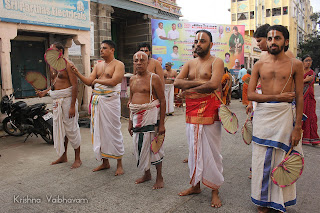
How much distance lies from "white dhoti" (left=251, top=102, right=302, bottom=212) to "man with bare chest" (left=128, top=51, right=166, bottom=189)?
4.05ft

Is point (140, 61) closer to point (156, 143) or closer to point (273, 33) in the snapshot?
point (156, 143)

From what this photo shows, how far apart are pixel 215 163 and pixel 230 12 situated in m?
47.8

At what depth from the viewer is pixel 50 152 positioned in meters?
5.34

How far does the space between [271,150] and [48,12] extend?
7.06 metres

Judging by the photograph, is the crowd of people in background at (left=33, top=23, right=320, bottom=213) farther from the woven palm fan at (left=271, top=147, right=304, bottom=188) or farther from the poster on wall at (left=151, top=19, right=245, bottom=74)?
the poster on wall at (left=151, top=19, right=245, bottom=74)

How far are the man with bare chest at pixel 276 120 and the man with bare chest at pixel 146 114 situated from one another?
1215 millimetres

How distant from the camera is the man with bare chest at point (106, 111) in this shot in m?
4.14

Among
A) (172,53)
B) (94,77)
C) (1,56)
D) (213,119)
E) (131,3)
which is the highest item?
(131,3)

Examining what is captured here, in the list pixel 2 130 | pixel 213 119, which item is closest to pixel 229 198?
pixel 213 119

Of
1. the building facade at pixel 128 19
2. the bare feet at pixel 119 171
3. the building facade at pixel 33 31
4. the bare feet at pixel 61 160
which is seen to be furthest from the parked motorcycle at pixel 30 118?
the building facade at pixel 128 19

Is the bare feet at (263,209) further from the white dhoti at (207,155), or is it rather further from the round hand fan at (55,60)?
the round hand fan at (55,60)

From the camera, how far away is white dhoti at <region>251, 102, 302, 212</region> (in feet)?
8.89

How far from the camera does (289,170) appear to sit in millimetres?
2643

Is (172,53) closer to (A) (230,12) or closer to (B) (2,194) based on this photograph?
(B) (2,194)
